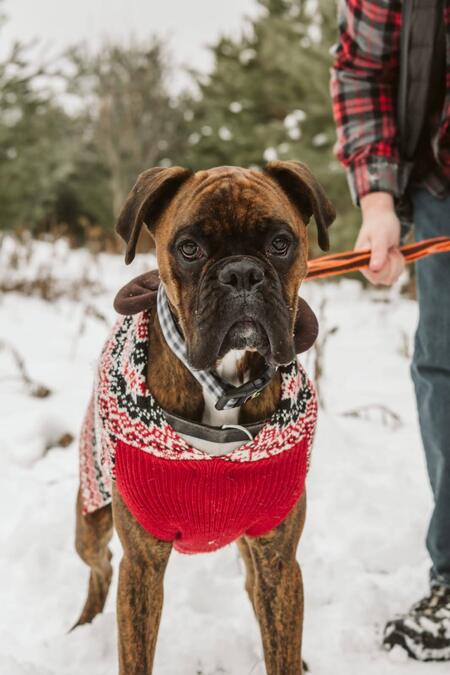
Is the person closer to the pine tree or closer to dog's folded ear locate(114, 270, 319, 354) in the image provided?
dog's folded ear locate(114, 270, 319, 354)

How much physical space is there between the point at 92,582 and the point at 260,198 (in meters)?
1.59

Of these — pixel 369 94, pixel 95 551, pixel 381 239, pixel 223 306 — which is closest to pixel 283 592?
pixel 95 551

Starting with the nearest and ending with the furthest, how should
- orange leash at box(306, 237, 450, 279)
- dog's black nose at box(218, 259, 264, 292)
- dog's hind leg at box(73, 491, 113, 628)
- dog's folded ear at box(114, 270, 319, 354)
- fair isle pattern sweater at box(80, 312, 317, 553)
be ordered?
dog's black nose at box(218, 259, 264, 292) → fair isle pattern sweater at box(80, 312, 317, 553) → dog's folded ear at box(114, 270, 319, 354) → orange leash at box(306, 237, 450, 279) → dog's hind leg at box(73, 491, 113, 628)

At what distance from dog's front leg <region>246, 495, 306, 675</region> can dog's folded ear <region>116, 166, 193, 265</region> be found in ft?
2.90

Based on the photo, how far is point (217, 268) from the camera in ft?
5.40

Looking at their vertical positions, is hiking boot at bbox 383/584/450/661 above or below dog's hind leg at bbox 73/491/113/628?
below

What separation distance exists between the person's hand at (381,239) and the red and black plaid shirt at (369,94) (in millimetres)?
50

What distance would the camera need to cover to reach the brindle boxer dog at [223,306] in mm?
1653

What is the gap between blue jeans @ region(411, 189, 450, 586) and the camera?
7.62 feet

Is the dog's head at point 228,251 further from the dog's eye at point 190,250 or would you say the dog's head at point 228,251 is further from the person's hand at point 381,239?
the person's hand at point 381,239

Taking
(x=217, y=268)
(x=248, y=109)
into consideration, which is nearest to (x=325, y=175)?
(x=248, y=109)

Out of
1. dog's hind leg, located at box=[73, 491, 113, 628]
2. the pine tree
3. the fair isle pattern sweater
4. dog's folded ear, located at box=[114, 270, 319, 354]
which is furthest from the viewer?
the pine tree

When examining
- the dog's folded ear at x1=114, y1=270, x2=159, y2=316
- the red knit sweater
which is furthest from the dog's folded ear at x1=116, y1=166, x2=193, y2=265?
the red knit sweater

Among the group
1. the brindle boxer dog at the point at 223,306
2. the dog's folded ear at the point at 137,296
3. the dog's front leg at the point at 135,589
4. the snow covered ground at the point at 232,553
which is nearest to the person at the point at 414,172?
the snow covered ground at the point at 232,553
